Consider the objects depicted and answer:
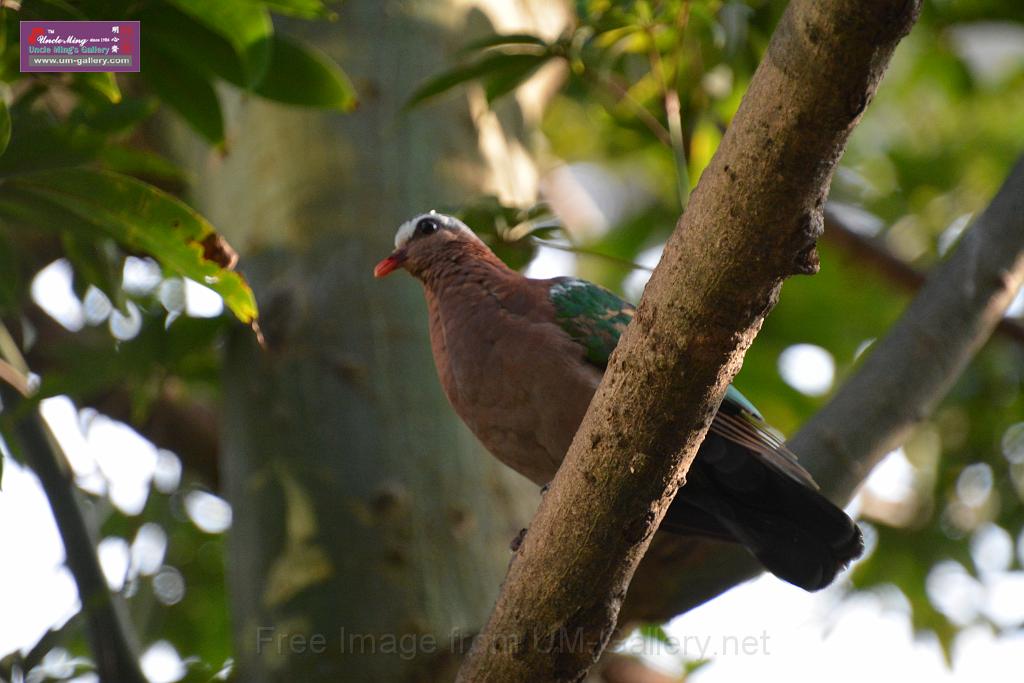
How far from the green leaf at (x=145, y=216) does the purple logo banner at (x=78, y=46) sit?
33 cm

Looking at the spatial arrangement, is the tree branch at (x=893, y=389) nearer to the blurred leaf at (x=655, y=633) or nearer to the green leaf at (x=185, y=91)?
the blurred leaf at (x=655, y=633)

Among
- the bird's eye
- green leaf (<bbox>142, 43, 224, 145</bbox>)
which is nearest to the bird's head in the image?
the bird's eye

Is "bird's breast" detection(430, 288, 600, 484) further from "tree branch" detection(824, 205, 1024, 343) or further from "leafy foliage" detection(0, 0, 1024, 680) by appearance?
"tree branch" detection(824, 205, 1024, 343)

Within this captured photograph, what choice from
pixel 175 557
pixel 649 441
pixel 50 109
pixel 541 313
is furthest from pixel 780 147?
pixel 175 557

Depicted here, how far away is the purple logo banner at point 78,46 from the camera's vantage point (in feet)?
9.05

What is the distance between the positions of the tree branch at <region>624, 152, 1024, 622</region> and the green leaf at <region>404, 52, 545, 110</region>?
4.56 ft

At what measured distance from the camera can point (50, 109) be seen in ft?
11.5

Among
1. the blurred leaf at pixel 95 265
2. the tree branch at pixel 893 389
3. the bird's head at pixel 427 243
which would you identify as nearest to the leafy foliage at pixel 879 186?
the bird's head at pixel 427 243

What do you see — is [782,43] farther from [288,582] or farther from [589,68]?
[288,582]

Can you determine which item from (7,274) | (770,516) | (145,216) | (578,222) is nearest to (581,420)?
(770,516)

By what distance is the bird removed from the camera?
2.88 meters

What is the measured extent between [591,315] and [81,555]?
1597mm

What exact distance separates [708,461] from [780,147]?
1534 millimetres

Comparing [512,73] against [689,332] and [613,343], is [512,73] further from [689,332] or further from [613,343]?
[689,332]
